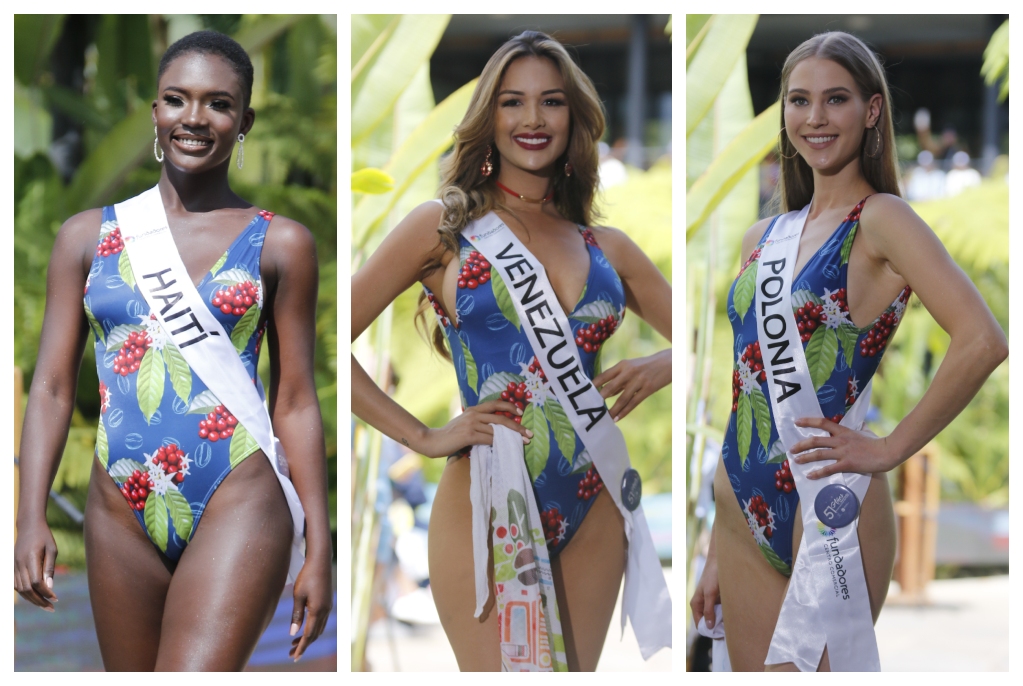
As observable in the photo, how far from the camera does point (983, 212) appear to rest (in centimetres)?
823

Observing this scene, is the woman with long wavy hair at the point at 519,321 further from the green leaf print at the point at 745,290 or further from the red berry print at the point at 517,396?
the green leaf print at the point at 745,290

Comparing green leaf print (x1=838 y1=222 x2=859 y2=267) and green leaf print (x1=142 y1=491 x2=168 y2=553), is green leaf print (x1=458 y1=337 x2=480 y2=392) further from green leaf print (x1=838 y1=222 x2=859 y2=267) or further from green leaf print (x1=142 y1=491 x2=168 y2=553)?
green leaf print (x1=838 y1=222 x2=859 y2=267)

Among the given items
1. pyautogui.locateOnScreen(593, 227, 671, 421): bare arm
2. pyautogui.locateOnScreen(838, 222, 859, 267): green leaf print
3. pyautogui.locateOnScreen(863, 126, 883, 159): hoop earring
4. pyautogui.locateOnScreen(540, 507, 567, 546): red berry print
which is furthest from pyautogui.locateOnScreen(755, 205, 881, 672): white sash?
pyautogui.locateOnScreen(540, 507, 567, 546): red berry print

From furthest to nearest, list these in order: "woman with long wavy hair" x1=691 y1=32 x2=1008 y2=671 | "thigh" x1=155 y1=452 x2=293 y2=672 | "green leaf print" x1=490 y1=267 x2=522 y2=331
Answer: "green leaf print" x1=490 y1=267 x2=522 y2=331, "woman with long wavy hair" x1=691 y1=32 x2=1008 y2=671, "thigh" x1=155 y1=452 x2=293 y2=672

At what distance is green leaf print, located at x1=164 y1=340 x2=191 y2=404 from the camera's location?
2.51 meters

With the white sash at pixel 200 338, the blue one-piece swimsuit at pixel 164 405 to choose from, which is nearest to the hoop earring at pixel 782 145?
the blue one-piece swimsuit at pixel 164 405

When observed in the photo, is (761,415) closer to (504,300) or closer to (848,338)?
(848,338)

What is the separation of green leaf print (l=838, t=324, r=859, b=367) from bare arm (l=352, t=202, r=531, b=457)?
80 cm

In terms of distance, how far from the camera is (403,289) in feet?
9.57

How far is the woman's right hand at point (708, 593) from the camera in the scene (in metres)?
3.00

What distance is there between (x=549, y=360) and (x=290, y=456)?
2.25ft
